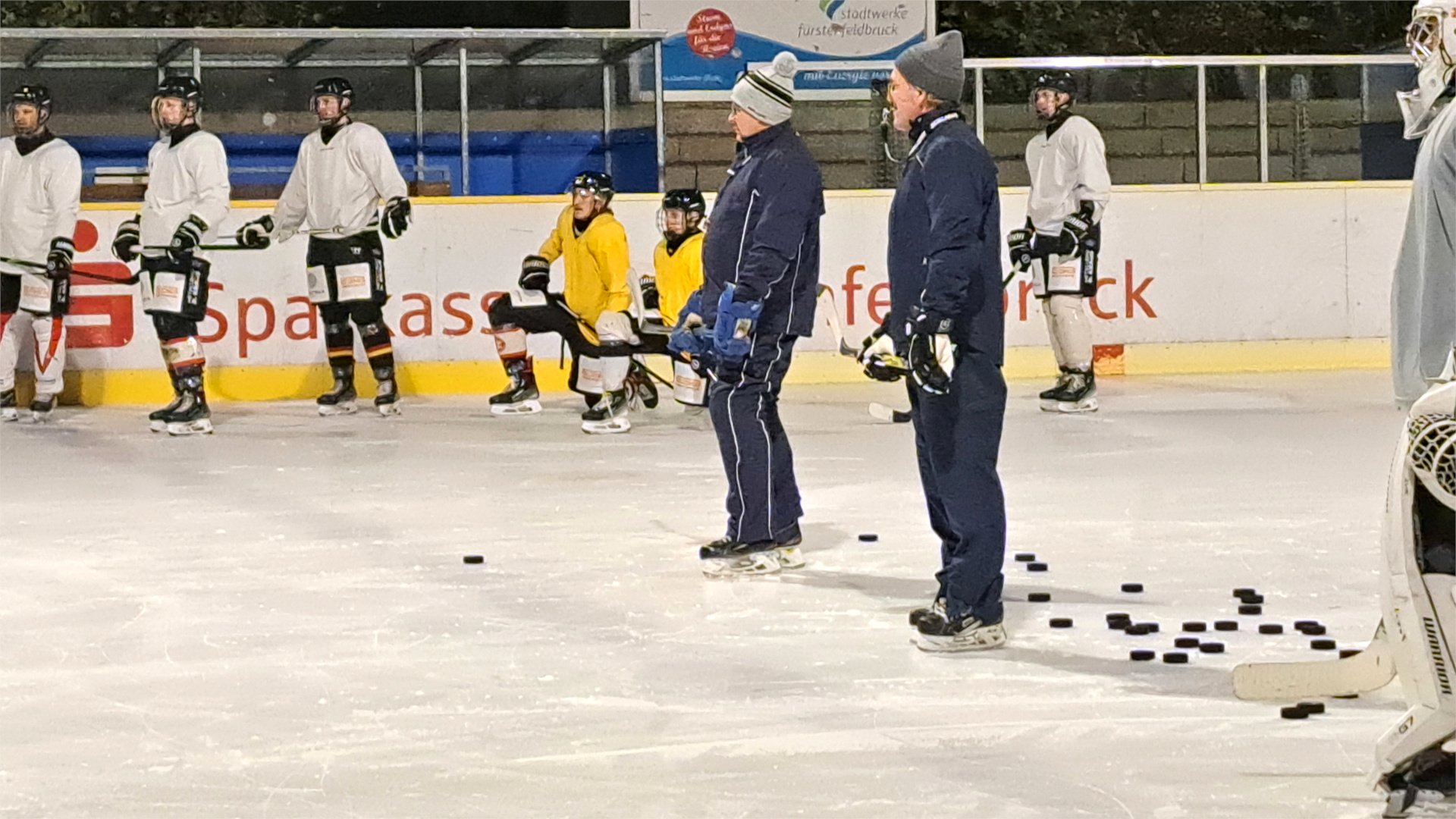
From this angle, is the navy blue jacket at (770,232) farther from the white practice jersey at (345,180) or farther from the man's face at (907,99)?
the white practice jersey at (345,180)

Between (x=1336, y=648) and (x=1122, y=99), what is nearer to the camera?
(x=1336, y=648)

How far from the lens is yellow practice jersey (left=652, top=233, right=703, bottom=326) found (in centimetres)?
980

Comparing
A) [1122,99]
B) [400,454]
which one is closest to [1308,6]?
[1122,99]

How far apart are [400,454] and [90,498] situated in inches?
70.5

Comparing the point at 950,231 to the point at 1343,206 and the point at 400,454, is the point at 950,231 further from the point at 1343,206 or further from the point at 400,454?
the point at 1343,206

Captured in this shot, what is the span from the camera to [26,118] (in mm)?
11062

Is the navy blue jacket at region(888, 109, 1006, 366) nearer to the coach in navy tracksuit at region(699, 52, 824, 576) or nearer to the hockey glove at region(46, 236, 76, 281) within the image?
the coach in navy tracksuit at region(699, 52, 824, 576)

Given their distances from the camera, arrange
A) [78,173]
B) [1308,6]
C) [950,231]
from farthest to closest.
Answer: [1308,6] → [78,173] → [950,231]

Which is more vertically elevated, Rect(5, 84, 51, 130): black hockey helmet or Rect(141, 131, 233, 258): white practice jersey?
Rect(5, 84, 51, 130): black hockey helmet

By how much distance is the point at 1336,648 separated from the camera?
15.9ft

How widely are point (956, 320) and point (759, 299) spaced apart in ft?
3.93

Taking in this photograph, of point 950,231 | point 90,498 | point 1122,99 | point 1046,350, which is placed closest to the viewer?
point 950,231

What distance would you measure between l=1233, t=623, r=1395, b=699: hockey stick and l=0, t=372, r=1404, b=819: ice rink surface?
0.10m

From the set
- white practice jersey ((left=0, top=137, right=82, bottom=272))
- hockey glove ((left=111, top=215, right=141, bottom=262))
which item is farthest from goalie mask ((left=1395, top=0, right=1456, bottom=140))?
white practice jersey ((left=0, top=137, right=82, bottom=272))
